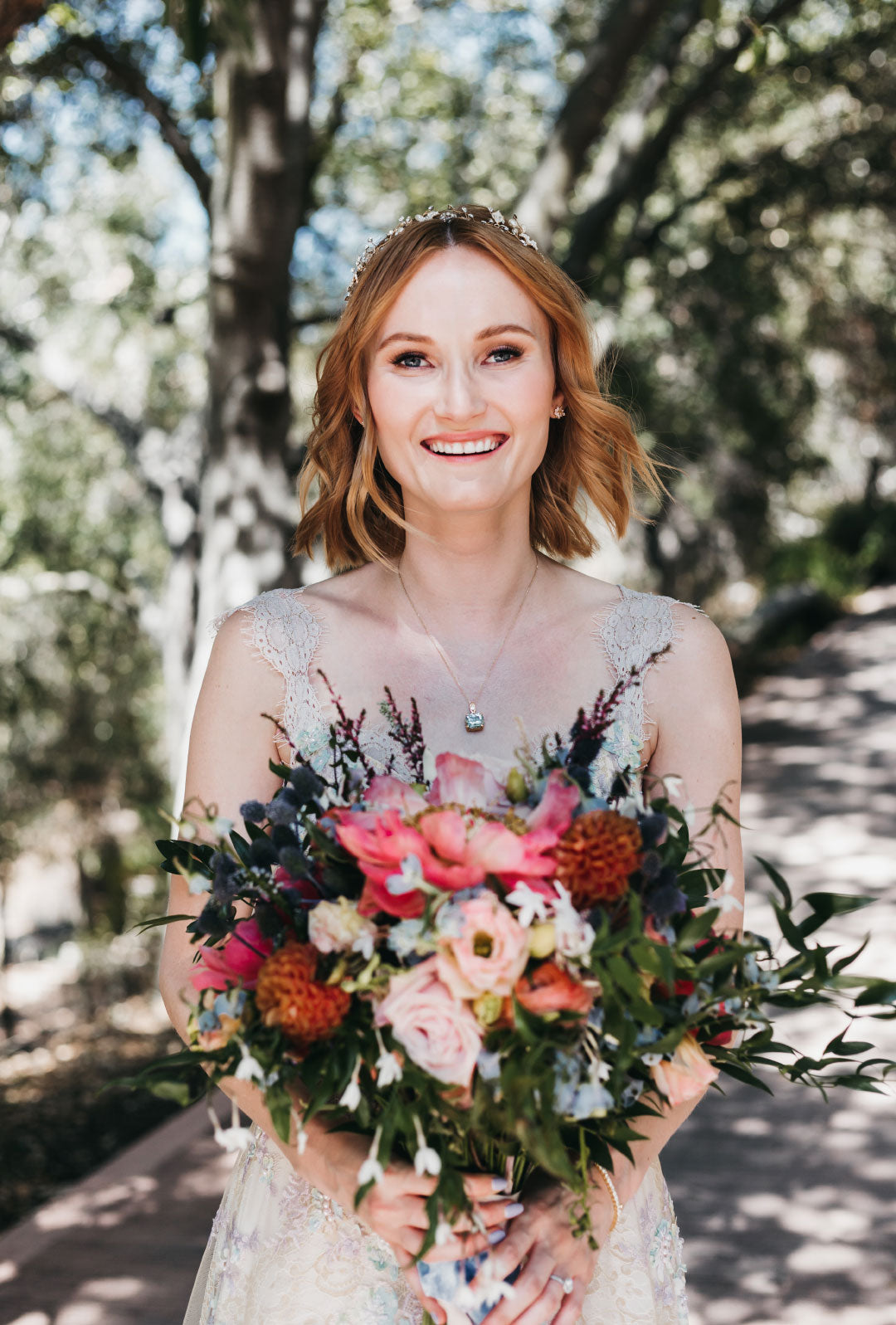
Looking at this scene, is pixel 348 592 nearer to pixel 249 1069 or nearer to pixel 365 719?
pixel 365 719

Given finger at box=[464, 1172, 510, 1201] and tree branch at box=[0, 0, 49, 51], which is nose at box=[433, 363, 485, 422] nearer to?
finger at box=[464, 1172, 510, 1201]

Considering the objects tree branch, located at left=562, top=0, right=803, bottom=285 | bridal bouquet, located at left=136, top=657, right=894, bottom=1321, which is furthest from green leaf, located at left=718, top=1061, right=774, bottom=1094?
tree branch, located at left=562, top=0, right=803, bottom=285

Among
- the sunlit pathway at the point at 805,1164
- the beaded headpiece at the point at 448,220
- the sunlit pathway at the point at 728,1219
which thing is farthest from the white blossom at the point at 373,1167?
the sunlit pathway at the point at 728,1219

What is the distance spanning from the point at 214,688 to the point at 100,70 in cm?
818

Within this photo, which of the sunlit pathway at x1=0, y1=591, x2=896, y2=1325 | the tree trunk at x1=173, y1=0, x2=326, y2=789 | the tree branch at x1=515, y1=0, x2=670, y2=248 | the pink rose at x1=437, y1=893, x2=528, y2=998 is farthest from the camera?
the tree branch at x1=515, y1=0, x2=670, y2=248

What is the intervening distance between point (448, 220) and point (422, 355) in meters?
0.26

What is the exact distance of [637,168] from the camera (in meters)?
7.77

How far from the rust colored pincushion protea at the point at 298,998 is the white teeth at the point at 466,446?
1.00 meters

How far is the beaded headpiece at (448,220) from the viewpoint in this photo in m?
2.19

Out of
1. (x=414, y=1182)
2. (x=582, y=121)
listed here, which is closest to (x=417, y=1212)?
(x=414, y=1182)

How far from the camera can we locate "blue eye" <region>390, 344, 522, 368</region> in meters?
2.11

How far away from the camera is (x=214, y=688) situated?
84.7 inches

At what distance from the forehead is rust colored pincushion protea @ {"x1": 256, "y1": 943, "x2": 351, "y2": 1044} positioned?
116 cm

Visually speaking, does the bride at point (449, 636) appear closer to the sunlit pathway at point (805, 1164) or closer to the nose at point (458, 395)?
the nose at point (458, 395)
